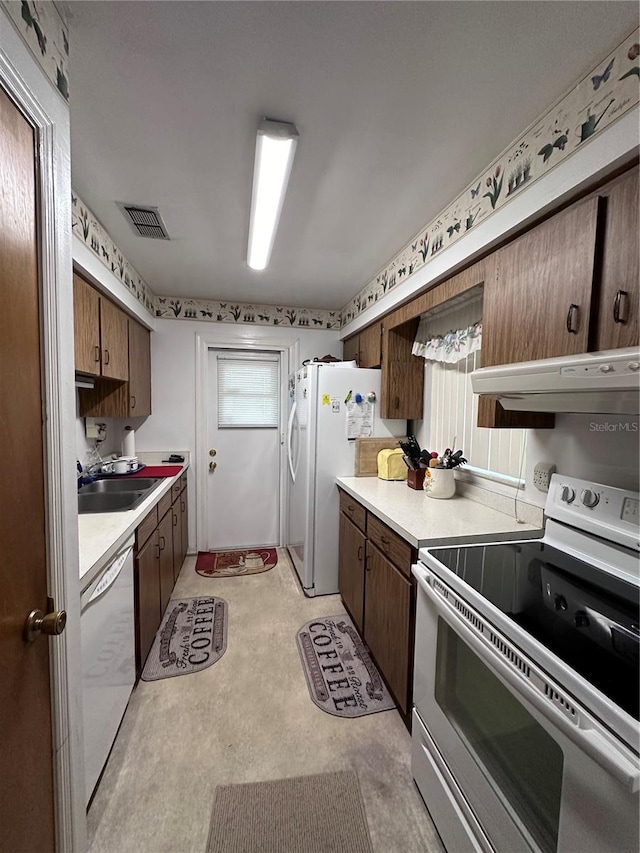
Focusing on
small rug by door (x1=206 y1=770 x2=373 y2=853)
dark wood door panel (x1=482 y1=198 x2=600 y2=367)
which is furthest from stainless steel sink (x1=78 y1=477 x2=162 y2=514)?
dark wood door panel (x1=482 y1=198 x2=600 y2=367)

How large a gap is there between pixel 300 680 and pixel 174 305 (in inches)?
124

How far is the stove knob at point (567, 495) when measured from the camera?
1350 mm

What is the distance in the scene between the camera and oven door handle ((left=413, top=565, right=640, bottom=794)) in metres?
0.59

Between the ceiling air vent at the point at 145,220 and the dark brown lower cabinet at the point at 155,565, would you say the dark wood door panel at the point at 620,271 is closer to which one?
the ceiling air vent at the point at 145,220

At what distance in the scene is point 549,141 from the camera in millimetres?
1161

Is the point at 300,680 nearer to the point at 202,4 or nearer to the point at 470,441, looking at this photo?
the point at 470,441

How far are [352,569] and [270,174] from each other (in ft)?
7.22

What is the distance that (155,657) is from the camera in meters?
1.98

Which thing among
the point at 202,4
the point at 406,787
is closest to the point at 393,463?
the point at 406,787

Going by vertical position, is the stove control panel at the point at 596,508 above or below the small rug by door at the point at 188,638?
above

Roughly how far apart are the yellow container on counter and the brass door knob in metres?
2.03

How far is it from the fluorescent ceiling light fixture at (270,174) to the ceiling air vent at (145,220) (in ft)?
1.67

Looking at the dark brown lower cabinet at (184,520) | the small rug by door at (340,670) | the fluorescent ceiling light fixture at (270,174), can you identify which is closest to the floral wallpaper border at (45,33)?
the fluorescent ceiling light fixture at (270,174)

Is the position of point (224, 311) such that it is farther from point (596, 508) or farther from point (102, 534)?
point (596, 508)
